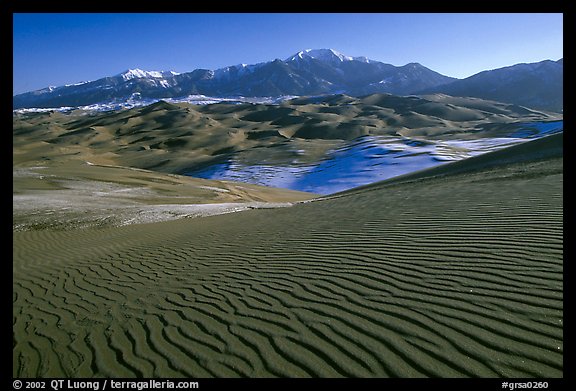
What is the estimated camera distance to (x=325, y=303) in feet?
15.3

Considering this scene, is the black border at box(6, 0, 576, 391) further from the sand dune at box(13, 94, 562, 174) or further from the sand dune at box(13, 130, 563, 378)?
the sand dune at box(13, 94, 562, 174)

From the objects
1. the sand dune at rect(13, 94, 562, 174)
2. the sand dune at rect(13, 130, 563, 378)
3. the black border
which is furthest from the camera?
the sand dune at rect(13, 94, 562, 174)

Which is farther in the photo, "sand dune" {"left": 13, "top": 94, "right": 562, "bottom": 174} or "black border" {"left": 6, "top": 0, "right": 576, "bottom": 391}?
"sand dune" {"left": 13, "top": 94, "right": 562, "bottom": 174}

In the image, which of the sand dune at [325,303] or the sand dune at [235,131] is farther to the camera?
the sand dune at [235,131]

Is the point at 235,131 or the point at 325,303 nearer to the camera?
the point at 325,303

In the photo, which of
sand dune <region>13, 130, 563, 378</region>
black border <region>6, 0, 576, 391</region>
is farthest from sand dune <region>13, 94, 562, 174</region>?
black border <region>6, 0, 576, 391</region>

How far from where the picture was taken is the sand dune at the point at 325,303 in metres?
3.50

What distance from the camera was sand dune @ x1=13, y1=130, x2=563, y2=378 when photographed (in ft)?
11.5
